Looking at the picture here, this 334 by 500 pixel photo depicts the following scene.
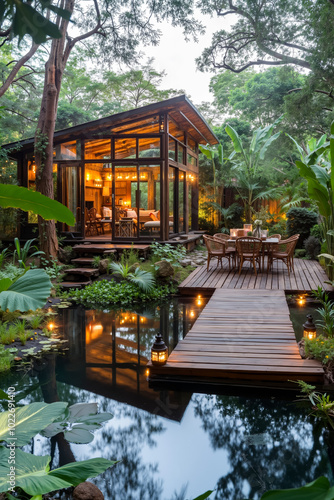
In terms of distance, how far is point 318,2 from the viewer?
28.1ft

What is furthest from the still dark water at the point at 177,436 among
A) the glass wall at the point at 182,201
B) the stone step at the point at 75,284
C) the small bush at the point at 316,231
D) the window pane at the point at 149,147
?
the glass wall at the point at 182,201

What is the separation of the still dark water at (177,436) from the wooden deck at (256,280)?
12.3 feet

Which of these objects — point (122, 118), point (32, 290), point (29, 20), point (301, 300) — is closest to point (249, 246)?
point (301, 300)

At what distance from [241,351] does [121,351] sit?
1.62 metres

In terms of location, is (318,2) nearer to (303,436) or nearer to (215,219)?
(303,436)

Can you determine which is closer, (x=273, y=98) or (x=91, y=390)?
(x=91, y=390)

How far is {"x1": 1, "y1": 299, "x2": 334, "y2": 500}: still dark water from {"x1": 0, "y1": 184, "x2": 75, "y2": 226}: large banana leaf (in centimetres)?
232

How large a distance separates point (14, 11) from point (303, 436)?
142 inches

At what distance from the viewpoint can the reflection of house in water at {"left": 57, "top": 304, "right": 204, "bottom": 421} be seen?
420cm

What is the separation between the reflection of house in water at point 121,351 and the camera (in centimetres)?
420

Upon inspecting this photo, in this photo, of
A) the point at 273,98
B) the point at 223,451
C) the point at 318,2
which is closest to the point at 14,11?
the point at 223,451

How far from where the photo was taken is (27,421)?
181 centimetres

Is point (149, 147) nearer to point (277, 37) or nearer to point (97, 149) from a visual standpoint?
point (97, 149)

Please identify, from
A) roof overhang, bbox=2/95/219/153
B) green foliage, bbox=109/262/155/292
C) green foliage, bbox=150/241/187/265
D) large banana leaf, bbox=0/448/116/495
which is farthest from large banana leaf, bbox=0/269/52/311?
roof overhang, bbox=2/95/219/153
